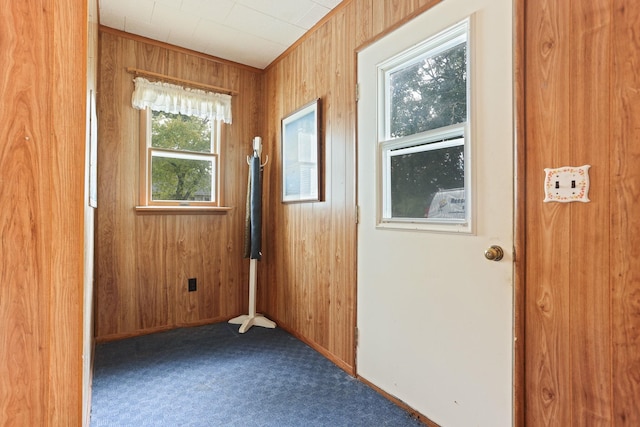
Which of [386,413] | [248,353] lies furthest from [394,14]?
[248,353]

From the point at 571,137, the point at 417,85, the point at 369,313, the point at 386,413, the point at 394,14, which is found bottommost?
the point at 386,413

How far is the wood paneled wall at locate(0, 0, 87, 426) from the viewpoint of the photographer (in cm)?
81

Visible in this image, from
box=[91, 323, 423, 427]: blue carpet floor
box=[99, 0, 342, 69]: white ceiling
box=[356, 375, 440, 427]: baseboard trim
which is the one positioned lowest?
box=[91, 323, 423, 427]: blue carpet floor

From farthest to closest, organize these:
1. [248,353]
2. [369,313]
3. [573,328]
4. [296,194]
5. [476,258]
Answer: [296,194]
[248,353]
[369,313]
[476,258]
[573,328]

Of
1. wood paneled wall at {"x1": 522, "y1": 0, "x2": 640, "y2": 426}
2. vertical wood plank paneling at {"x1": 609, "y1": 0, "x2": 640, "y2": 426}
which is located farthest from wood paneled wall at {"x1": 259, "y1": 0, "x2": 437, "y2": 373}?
vertical wood plank paneling at {"x1": 609, "y1": 0, "x2": 640, "y2": 426}

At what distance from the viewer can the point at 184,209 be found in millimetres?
3035

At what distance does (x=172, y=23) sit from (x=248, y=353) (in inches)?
106

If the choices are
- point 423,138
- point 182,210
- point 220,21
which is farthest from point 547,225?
point 182,210

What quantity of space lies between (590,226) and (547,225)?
131 mm

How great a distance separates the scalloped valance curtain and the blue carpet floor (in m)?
2.03

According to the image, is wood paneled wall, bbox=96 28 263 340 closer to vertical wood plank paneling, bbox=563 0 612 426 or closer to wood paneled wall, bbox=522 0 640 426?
wood paneled wall, bbox=522 0 640 426

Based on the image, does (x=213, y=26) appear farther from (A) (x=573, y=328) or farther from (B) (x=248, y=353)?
(A) (x=573, y=328)

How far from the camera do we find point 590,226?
3.77 ft

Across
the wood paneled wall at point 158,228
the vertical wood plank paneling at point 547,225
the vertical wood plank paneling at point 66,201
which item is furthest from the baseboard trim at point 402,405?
the wood paneled wall at point 158,228
